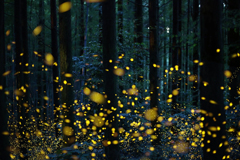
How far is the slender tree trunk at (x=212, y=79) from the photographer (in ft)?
16.3

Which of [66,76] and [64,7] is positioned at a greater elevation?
[64,7]

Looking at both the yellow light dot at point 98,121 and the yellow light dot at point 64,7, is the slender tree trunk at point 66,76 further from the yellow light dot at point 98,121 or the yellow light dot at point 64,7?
the yellow light dot at point 98,121

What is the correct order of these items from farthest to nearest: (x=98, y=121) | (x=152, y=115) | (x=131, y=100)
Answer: (x=131, y=100) < (x=98, y=121) < (x=152, y=115)

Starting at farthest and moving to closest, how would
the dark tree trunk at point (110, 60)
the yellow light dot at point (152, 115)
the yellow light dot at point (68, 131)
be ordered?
1. the yellow light dot at point (152, 115)
2. the yellow light dot at point (68, 131)
3. the dark tree trunk at point (110, 60)

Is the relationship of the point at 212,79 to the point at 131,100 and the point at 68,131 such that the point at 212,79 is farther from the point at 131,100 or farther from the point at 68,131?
the point at 131,100

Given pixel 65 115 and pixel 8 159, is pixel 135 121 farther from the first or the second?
pixel 8 159

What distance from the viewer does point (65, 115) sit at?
7.31 meters

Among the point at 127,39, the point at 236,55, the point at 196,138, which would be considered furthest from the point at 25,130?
the point at 236,55

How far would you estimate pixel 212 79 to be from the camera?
16.4 ft

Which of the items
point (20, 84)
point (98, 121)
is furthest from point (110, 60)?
point (20, 84)

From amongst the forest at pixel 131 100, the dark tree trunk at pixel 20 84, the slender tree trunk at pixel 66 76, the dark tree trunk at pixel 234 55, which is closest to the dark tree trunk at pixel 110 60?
the forest at pixel 131 100

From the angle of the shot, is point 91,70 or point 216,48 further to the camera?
point 91,70

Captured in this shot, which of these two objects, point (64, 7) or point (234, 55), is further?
point (234, 55)

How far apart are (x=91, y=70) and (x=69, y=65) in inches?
94.1
